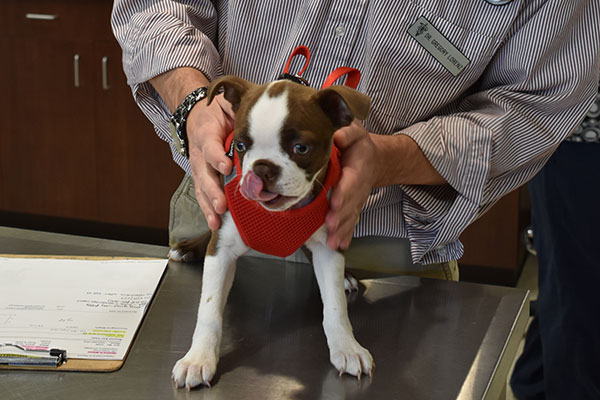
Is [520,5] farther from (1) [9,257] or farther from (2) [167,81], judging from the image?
(1) [9,257]

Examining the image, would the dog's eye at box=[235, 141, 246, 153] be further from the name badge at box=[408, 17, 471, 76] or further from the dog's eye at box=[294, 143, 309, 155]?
the name badge at box=[408, 17, 471, 76]

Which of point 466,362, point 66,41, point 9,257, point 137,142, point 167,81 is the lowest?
point 137,142

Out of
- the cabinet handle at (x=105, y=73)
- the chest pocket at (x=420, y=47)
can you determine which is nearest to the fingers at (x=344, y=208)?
the chest pocket at (x=420, y=47)

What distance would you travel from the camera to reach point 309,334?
0.98m

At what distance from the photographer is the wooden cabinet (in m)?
2.91

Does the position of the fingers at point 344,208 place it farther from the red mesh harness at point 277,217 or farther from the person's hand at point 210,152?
the person's hand at point 210,152

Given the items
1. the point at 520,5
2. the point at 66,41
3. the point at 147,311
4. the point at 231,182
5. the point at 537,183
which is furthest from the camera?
the point at 66,41

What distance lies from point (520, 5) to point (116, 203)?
7.34ft

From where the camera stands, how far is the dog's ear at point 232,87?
85 cm

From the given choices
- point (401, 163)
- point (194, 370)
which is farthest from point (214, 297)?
point (401, 163)

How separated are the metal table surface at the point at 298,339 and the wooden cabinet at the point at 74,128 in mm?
1763

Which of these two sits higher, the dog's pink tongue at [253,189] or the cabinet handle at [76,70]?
the dog's pink tongue at [253,189]

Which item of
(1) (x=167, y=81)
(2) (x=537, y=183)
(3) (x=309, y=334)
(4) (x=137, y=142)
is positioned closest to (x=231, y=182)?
(3) (x=309, y=334)

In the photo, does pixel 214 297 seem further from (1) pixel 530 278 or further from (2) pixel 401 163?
(1) pixel 530 278
